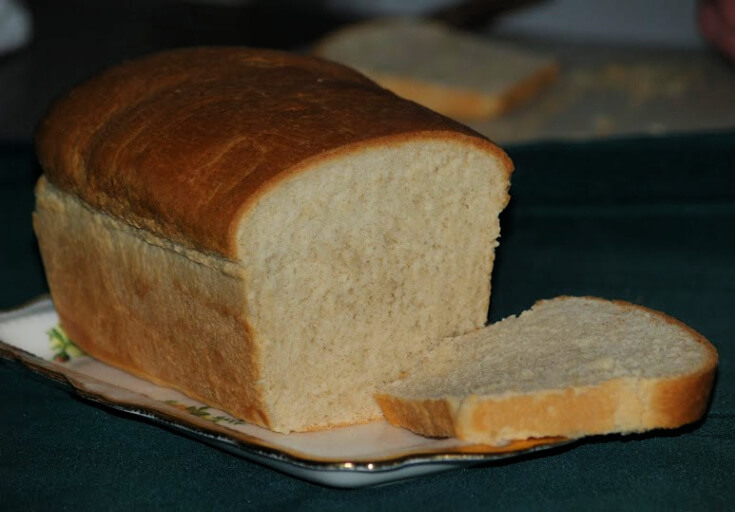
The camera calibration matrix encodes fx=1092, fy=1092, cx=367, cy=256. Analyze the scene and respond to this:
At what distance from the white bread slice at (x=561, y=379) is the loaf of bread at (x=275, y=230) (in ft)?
0.48

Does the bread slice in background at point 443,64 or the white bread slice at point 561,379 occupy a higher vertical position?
the white bread slice at point 561,379

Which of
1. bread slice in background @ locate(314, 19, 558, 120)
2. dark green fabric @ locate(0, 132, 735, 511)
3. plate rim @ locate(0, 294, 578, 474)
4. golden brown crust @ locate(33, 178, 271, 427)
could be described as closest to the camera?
plate rim @ locate(0, 294, 578, 474)

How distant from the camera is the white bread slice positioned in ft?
8.09

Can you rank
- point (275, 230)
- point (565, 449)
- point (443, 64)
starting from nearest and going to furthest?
Answer: point (275, 230)
point (565, 449)
point (443, 64)

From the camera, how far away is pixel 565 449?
264 cm

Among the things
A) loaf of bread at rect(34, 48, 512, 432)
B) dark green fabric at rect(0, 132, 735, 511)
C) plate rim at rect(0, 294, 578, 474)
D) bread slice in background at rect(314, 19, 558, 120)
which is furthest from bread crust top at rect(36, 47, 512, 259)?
bread slice in background at rect(314, 19, 558, 120)

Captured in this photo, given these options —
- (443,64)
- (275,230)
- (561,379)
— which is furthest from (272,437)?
(443,64)

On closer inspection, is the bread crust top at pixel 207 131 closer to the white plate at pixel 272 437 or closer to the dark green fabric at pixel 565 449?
the white plate at pixel 272 437

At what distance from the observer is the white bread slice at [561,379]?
8.09 ft

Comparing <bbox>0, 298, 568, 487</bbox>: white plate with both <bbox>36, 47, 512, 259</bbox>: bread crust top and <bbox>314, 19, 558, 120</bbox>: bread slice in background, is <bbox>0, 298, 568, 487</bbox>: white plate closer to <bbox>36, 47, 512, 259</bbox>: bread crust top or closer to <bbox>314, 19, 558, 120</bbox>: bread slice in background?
<bbox>36, 47, 512, 259</bbox>: bread crust top

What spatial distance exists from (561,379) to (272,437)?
0.71m

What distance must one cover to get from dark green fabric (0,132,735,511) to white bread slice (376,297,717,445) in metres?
0.14

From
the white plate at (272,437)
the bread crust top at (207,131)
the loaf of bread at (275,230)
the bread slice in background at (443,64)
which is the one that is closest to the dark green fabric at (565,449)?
the white plate at (272,437)

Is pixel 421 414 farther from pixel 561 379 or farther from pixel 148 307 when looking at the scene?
pixel 148 307
